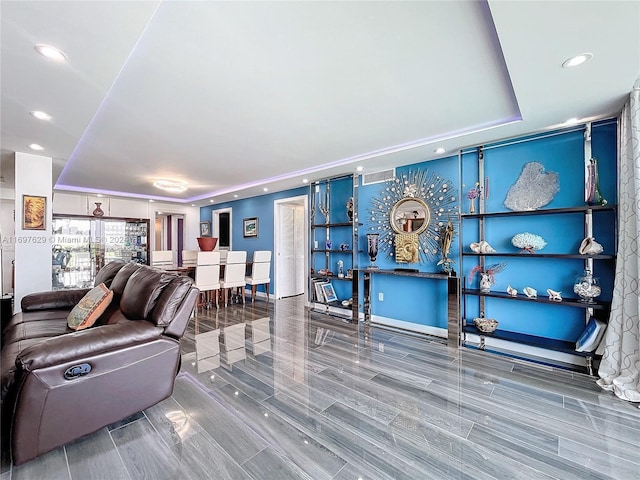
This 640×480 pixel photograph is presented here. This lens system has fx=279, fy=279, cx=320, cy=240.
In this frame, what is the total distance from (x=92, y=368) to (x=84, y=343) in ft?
0.50

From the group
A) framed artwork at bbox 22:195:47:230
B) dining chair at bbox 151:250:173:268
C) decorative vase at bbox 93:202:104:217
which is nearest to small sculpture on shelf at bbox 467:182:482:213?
framed artwork at bbox 22:195:47:230

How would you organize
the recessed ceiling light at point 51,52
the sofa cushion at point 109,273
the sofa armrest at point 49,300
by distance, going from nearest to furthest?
the recessed ceiling light at point 51,52
the sofa armrest at point 49,300
the sofa cushion at point 109,273

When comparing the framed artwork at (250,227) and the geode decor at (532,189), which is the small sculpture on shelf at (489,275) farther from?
the framed artwork at (250,227)

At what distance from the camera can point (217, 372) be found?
258 centimetres

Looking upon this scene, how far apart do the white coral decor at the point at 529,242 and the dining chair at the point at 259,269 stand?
4.20 metres

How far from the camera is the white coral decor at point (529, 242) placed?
2.89 meters

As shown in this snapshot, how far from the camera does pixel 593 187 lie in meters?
2.58

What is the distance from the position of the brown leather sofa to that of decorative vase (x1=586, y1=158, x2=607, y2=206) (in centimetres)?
363

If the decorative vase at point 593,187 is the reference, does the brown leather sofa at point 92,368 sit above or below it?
below

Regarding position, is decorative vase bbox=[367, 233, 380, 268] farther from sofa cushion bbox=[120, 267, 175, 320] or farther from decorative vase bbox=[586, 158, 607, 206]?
sofa cushion bbox=[120, 267, 175, 320]

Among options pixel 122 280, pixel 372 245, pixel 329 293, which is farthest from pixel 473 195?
pixel 122 280

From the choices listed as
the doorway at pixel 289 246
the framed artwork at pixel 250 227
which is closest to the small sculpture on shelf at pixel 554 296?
the doorway at pixel 289 246

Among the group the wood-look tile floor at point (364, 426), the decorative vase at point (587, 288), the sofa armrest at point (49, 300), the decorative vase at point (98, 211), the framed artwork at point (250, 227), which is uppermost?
the decorative vase at point (98, 211)

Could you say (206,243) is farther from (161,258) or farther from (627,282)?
(627,282)
